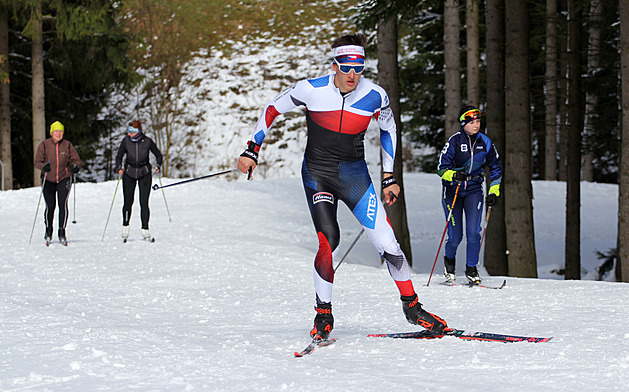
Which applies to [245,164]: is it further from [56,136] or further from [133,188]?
[56,136]

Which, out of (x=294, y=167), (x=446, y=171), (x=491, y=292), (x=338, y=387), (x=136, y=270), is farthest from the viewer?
(x=294, y=167)

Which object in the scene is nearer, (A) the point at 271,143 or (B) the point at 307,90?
(B) the point at 307,90

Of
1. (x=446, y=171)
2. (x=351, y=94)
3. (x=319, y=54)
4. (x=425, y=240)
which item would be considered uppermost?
(x=319, y=54)

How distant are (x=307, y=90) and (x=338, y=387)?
2.44 metres

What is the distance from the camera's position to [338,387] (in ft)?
13.3

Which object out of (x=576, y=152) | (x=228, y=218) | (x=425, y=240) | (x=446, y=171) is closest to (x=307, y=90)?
(x=446, y=171)

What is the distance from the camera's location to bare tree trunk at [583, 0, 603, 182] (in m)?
15.4

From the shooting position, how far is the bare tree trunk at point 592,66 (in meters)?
15.4

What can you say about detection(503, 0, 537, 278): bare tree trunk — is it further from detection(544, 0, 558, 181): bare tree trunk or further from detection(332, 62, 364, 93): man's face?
detection(544, 0, 558, 181): bare tree trunk

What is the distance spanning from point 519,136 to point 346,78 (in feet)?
21.2

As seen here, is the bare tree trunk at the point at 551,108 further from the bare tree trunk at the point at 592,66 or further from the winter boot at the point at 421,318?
the winter boot at the point at 421,318

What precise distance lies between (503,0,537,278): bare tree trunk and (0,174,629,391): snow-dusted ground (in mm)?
1950

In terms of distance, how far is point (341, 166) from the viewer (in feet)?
17.9

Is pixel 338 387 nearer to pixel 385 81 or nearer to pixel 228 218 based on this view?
pixel 385 81
